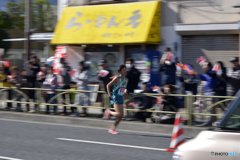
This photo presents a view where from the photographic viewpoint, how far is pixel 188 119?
9781mm

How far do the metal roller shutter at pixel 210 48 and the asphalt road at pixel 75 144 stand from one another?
233 inches

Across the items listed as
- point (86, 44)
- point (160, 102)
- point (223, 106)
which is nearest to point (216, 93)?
point (223, 106)

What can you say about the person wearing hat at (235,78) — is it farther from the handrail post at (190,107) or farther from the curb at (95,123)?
the curb at (95,123)

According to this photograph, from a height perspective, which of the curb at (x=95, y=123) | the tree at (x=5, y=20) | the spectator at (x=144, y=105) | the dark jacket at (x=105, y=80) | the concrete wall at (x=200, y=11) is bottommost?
the curb at (x=95, y=123)

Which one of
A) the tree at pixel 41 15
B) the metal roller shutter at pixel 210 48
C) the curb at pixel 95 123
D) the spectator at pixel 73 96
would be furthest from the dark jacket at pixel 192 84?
the tree at pixel 41 15

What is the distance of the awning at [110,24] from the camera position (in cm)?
1513

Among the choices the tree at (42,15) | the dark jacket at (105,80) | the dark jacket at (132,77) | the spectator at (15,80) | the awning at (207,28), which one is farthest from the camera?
the tree at (42,15)

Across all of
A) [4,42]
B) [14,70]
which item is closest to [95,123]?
[14,70]

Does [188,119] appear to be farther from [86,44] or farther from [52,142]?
[86,44]

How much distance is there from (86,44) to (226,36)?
5.91 m

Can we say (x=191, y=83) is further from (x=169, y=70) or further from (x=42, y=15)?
(x=42, y=15)

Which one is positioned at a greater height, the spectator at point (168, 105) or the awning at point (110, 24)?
the awning at point (110, 24)

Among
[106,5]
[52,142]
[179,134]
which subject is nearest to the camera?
[179,134]

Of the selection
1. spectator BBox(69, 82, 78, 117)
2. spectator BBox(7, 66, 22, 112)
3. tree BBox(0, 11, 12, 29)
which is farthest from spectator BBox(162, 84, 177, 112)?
tree BBox(0, 11, 12, 29)
